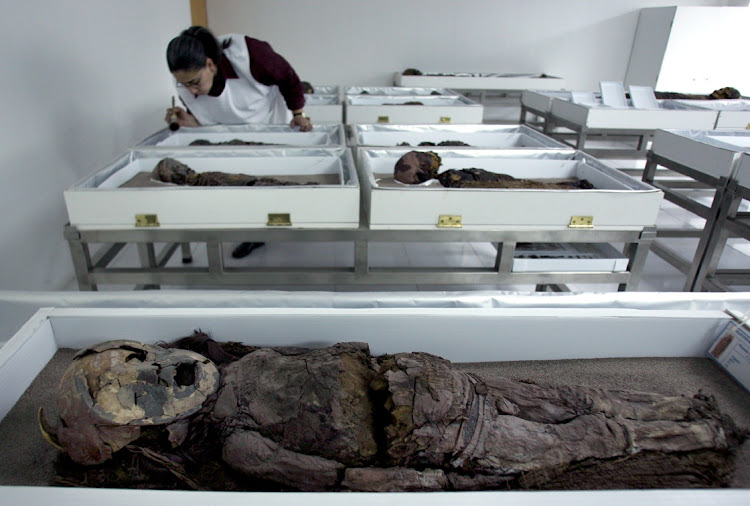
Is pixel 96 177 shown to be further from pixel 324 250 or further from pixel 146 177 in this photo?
pixel 324 250

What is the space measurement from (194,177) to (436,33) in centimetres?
602

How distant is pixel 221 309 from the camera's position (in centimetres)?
131

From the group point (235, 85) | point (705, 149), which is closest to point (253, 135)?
point (235, 85)

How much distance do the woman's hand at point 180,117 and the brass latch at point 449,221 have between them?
186 cm

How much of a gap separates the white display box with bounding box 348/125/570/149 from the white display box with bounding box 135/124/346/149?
160 millimetres

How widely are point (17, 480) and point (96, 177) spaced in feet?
4.19

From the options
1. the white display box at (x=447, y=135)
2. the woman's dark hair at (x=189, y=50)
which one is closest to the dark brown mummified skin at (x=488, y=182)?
the white display box at (x=447, y=135)

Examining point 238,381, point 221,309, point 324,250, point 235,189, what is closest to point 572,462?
point 238,381

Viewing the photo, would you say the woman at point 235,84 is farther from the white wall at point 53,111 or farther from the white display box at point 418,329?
the white display box at point 418,329

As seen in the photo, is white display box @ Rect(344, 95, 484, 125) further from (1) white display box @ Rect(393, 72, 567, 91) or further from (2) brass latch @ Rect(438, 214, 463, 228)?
(1) white display box @ Rect(393, 72, 567, 91)

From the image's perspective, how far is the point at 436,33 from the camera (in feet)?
23.0

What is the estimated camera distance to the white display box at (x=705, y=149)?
2439 mm

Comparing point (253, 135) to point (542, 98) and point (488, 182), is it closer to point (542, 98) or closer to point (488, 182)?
point (488, 182)

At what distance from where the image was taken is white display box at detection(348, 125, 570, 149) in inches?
113
